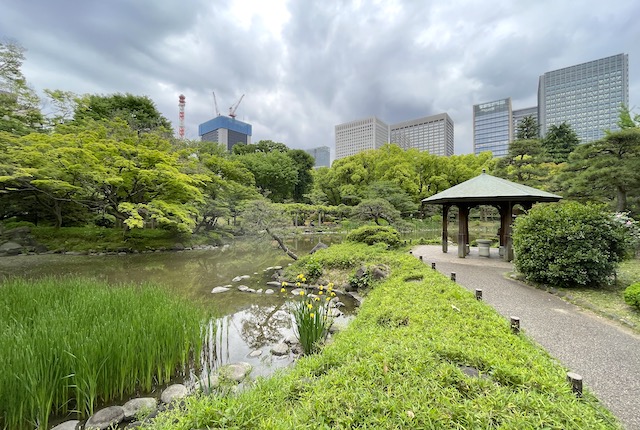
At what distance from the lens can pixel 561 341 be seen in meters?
3.18

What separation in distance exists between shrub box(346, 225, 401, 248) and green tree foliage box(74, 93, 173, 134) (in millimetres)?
13478

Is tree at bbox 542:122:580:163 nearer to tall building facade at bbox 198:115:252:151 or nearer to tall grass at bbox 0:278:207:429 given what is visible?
tall grass at bbox 0:278:207:429

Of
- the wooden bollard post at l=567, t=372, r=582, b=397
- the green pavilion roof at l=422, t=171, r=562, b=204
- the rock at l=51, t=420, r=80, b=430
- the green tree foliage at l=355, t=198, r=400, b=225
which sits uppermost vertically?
the green pavilion roof at l=422, t=171, r=562, b=204

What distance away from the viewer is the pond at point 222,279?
411cm

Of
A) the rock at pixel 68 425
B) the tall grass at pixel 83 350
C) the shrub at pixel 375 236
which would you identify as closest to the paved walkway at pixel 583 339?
the tall grass at pixel 83 350

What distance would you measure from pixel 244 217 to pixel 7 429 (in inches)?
325

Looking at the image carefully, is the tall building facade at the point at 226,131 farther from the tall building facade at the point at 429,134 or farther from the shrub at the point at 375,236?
the shrub at the point at 375,236

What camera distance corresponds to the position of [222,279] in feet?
27.3

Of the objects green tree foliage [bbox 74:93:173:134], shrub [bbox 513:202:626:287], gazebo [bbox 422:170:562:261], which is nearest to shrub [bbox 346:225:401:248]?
gazebo [bbox 422:170:562:261]

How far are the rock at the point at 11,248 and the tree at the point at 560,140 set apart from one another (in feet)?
117

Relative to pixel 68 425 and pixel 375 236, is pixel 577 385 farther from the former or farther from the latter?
pixel 375 236

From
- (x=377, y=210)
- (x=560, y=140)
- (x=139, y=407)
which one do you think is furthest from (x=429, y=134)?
(x=139, y=407)

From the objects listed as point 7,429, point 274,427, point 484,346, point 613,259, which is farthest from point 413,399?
point 613,259

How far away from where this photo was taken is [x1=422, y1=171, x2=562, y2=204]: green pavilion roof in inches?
298
